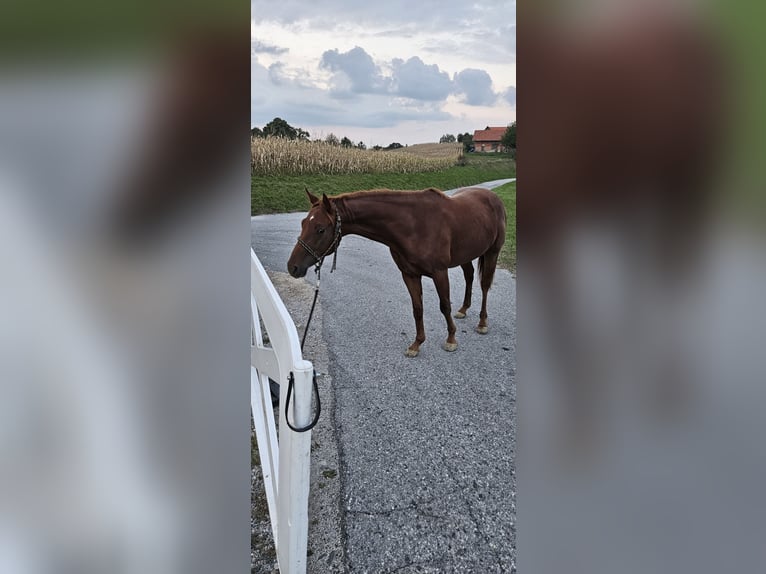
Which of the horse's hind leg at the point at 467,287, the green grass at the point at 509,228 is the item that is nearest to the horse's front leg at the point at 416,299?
the horse's hind leg at the point at 467,287

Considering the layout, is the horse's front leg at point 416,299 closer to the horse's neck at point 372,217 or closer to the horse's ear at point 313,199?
the horse's neck at point 372,217

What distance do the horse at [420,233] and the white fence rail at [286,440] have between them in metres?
0.19

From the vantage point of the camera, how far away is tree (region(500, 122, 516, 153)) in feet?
2.19

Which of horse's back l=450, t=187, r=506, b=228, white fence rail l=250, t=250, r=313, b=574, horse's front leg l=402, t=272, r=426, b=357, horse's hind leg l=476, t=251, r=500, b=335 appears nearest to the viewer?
white fence rail l=250, t=250, r=313, b=574

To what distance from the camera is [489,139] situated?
2.46 ft

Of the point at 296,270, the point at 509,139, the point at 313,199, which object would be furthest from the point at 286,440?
the point at 509,139

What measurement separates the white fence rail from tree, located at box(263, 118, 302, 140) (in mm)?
241

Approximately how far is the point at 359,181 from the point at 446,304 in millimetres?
387

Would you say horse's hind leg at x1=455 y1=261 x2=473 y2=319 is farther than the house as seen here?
Yes

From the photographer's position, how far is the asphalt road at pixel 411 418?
2.73 feet

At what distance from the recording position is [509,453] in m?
0.89

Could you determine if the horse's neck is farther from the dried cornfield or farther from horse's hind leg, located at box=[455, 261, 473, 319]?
horse's hind leg, located at box=[455, 261, 473, 319]

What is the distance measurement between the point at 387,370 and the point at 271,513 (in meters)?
0.50

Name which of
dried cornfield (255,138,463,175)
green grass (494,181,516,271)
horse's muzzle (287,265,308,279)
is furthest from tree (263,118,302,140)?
green grass (494,181,516,271)
